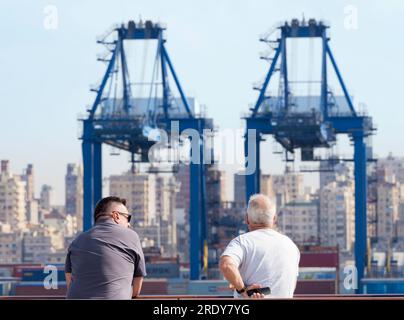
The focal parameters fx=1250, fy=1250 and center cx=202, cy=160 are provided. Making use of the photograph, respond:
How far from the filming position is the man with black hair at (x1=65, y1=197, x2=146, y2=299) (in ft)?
13.1

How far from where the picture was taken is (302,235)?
7331 cm

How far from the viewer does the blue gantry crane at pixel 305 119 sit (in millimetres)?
36594

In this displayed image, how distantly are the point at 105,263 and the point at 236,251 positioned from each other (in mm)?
425

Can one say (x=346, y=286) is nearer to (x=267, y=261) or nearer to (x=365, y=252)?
(x=365, y=252)

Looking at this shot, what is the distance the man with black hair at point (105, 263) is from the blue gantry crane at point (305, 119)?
1257 inches

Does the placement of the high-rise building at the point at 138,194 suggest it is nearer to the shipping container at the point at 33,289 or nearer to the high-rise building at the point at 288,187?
the high-rise building at the point at 288,187

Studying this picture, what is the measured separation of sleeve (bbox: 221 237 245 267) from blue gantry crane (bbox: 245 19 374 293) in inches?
1258

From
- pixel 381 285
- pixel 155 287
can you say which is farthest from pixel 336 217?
pixel 381 285

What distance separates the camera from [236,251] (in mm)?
4055

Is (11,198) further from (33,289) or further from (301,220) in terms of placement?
(33,289)

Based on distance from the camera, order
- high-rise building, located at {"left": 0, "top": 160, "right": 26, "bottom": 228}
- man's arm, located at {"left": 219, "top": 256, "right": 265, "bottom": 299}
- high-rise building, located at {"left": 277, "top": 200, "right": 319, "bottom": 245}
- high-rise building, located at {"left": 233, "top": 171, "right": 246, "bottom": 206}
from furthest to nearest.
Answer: high-rise building, located at {"left": 0, "top": 160, "right": 26, "bottom": 228} → high-rise building, located at {"left": 277, "top": 200, "right": 319, "bottom": 245} → high-rise building, located at {"left": 233, "top": 171, "right": 246, "bottom": 206} → man's arm, located at {"left": 219, "top": 256, "right": 265, "bottom": 299}

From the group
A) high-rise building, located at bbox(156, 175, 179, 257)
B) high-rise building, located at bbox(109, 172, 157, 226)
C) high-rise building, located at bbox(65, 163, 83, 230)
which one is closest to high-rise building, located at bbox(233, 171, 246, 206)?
high-rise building, located at bbox(156, 175, 179, 257)
